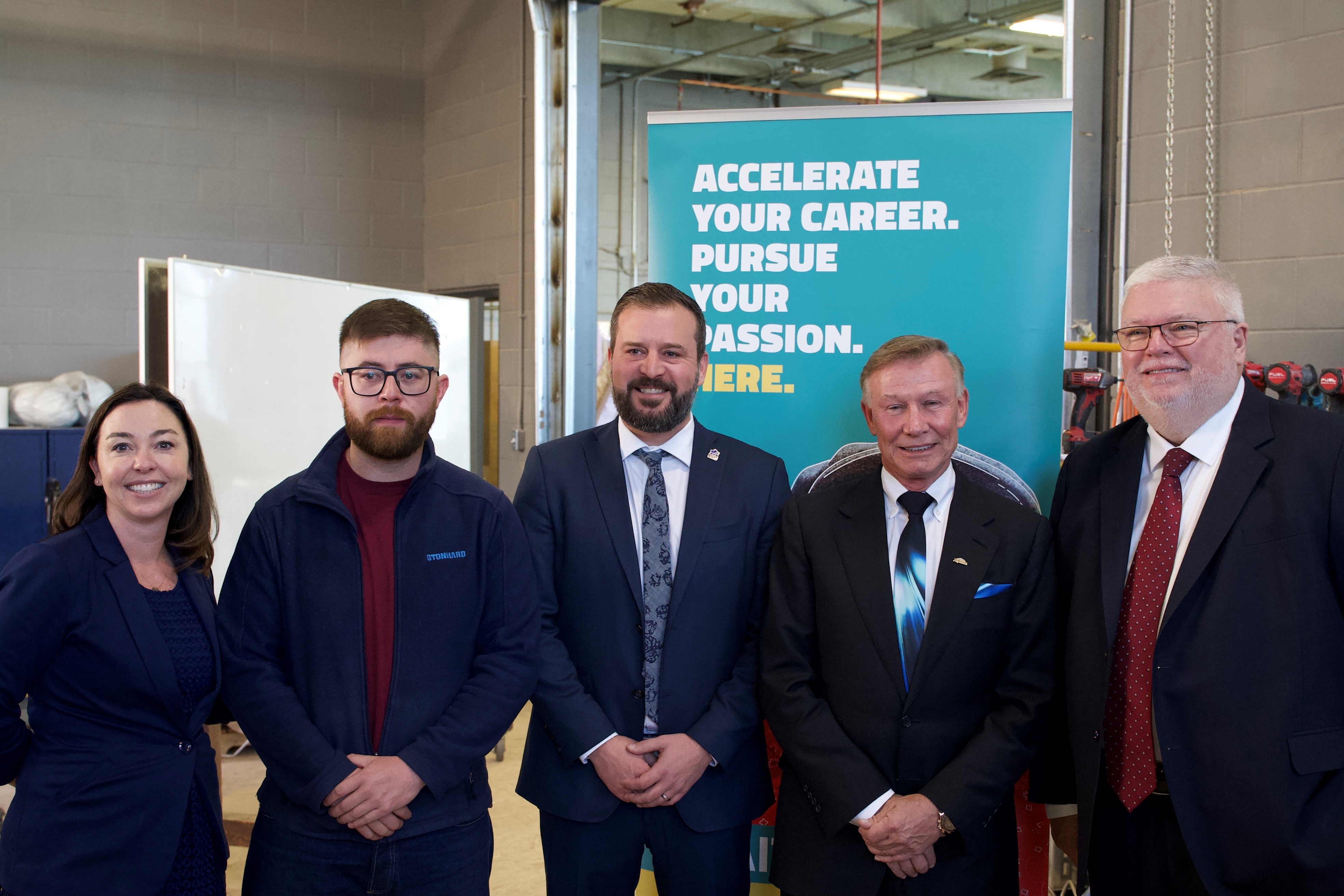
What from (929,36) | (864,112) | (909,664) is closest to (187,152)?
(864,112)

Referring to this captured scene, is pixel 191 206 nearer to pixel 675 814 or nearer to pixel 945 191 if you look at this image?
pixel 945 191

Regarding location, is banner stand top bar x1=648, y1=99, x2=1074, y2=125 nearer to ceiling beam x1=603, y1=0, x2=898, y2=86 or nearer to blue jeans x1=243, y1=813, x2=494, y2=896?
blue jeans x1=243, y1=813, x2=494, y2=896

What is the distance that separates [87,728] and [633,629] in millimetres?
945

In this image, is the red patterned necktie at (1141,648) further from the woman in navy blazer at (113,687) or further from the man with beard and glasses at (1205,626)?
the woman in navy blazer at (113,687)

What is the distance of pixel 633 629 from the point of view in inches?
79.0

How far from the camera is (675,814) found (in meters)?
1.97

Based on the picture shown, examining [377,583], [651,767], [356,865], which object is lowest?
[356,865]

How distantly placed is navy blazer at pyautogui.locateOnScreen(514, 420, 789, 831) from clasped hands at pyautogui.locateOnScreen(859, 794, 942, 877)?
30cm

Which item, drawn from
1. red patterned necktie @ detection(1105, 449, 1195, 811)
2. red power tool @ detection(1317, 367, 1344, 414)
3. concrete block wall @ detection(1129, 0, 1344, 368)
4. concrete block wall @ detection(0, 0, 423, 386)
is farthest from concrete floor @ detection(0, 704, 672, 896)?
concrete block wall @ detection(0, 0, 423, 386)

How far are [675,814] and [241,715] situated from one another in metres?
0.82

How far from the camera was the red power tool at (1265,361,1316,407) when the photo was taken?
275cm

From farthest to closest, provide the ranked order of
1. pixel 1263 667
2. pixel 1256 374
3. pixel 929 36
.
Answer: pixel 929 36, pixel 1256 374, pixel 1263 667

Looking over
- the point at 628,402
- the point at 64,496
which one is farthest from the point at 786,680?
the point at 64,496

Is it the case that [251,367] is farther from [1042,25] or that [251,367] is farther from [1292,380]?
[1042,25]
